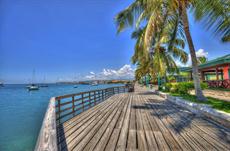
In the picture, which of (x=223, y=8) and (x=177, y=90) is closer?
(x=223, y=8)

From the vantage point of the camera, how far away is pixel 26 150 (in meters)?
4.91

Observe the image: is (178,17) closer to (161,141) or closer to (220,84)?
(161,141)

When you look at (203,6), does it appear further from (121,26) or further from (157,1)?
(121,26)

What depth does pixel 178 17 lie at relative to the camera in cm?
669

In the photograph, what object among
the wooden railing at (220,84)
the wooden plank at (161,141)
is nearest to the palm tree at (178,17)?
the wooden plank at (161,141)

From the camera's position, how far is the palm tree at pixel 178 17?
235cm

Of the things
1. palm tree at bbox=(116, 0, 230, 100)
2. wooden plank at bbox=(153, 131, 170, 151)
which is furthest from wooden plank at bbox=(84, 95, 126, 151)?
palm tree at bbox=(116, 0, 230, 100)

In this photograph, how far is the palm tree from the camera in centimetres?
235

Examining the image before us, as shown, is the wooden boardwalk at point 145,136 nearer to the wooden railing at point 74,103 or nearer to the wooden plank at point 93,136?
the wooden plank at point 93,136

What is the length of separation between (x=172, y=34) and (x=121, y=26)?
2.99 m

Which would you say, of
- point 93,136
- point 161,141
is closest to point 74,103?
point 93,136

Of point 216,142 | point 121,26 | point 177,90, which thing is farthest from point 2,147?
point 177,90

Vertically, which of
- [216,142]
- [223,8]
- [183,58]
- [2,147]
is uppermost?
[183,58]

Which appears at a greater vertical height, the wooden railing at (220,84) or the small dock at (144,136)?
the wooden railing at (220,84)
